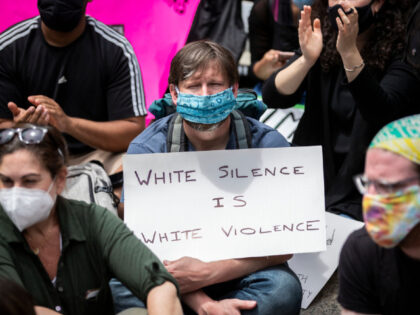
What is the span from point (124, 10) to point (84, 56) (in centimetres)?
131

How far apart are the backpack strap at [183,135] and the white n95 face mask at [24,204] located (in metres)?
0.70

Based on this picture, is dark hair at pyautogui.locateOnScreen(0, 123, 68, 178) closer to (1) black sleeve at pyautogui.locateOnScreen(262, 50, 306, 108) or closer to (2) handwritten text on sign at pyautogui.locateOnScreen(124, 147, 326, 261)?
(2) handwritten text on sign at pyautogui.locateOnScreen(124, 147, 326, 261)

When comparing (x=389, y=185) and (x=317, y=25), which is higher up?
(x=317, y=25)

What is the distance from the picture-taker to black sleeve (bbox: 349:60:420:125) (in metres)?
3.04

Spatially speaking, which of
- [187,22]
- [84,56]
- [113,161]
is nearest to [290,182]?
[113,161]

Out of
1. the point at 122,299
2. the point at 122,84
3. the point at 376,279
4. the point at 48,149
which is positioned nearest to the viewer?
the point at 376,279

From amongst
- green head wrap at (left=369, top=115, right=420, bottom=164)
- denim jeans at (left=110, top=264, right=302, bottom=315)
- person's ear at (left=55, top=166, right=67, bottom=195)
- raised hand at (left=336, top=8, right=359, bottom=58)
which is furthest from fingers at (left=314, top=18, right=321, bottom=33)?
person's ear at (left=55, top=166, right=67, bottom=195)

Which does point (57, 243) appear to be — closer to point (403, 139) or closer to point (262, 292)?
point (262, 292)

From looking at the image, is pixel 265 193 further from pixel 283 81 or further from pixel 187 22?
pixel 187 22

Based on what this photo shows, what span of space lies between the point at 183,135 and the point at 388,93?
41.1 inches

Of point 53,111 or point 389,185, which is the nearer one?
point 389,185

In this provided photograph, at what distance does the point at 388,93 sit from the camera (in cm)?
314

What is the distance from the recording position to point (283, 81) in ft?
11.0

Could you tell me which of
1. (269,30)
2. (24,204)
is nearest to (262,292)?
(24,204)
